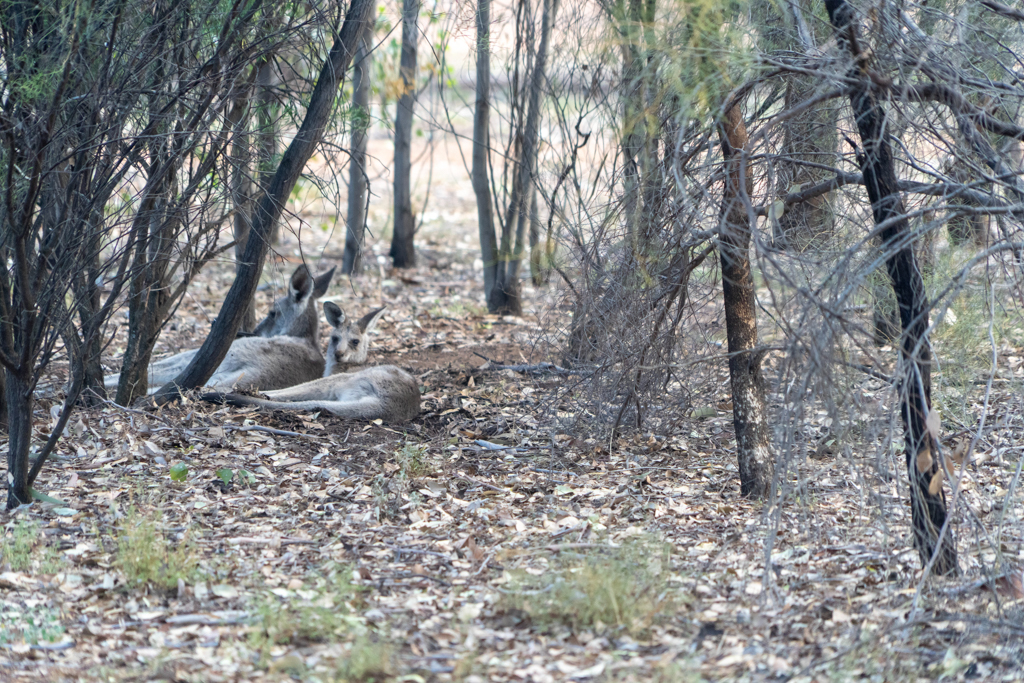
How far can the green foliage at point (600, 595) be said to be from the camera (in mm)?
3664

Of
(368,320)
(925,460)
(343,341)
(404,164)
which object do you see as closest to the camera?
(925,460)

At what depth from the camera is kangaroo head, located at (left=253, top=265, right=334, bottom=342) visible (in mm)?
8805

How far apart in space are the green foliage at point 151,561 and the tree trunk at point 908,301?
319cm

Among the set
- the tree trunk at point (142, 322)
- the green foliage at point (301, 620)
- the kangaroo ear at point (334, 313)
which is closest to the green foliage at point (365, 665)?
the green foliage at point (301, 620)

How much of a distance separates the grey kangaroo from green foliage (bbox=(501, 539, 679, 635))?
4.51 metres

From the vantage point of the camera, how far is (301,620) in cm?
362

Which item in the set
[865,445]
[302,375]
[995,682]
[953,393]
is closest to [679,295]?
[865,445]

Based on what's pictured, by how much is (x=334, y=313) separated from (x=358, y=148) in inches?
62.2

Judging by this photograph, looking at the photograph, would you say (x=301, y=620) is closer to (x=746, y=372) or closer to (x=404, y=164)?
(x=746, y=372)

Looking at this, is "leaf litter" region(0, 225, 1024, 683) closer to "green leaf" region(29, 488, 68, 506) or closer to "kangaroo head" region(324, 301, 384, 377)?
"green leaf" region(29, 488, 68, 506)

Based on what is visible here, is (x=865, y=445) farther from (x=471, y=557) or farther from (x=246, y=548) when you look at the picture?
(x=246, y=548)

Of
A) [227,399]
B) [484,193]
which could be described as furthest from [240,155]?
[484,193]

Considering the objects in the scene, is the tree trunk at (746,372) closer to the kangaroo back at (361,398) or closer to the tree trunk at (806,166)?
the tree trunk at (806,166)

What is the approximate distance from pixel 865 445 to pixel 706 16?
6.37ft
